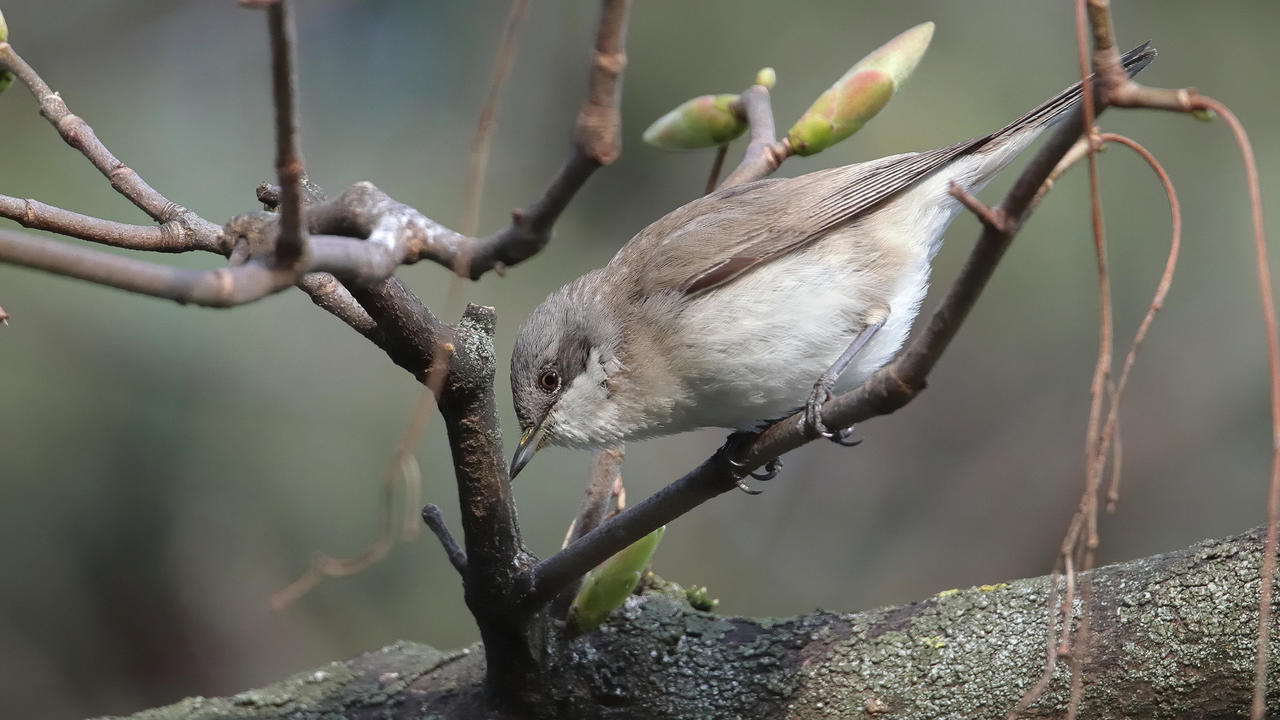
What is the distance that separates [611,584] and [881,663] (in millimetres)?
736

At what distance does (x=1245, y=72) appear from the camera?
675 centimetres

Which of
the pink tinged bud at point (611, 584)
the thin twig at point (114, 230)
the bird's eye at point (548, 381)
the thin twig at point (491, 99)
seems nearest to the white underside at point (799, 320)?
the bird's eye at point (548, 381)

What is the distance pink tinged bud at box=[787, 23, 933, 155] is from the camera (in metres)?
3.17

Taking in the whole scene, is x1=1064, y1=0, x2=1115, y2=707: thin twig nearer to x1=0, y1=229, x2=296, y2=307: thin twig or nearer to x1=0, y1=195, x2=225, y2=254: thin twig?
x1=0, y1=229, x2=296, y2=307: thin twig

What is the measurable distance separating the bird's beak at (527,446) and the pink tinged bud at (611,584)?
0.65 meters

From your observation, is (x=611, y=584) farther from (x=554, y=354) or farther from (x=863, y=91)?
(x=863, y=91)

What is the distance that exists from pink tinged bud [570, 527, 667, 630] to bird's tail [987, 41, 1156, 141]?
1864mm

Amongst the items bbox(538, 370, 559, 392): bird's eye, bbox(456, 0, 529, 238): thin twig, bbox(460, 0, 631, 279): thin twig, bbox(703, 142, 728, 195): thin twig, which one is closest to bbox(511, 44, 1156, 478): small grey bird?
bbox(538, 370, 559, 392): bird's eye

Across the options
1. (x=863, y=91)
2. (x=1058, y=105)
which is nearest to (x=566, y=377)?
(x=863, y=91)

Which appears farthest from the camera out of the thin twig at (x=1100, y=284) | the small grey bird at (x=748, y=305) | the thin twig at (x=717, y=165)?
the thin twig at (x=717, y=165)

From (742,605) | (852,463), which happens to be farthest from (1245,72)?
(742,605)

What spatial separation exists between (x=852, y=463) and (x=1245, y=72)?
3505 millimetres

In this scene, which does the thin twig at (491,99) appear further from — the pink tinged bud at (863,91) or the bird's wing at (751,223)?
the bird's wing at (751,223)

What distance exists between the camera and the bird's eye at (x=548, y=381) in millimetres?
3555
